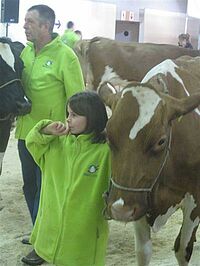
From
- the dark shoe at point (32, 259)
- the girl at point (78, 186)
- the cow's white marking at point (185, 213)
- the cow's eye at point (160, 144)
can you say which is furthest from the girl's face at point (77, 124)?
the dark shoe at point (32, 259)

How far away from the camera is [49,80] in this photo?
3238 millimetres

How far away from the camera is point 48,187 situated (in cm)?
252

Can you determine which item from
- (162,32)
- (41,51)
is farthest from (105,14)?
(41,51)

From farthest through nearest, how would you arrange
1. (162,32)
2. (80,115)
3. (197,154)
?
(162,32)
(197,154)
(80,115)

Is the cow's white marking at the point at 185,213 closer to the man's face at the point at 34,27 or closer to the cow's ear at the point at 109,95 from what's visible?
the cow's ear at the point at 109,95

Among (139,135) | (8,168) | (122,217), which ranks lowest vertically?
(8,168)

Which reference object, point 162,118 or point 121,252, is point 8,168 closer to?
point 121,252

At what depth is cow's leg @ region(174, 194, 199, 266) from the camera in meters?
2.88

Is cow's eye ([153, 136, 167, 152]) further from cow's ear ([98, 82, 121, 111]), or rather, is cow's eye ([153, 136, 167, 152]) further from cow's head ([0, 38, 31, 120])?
cow's head ([0, 38, 31, 120])

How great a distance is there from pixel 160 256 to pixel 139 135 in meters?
1.65

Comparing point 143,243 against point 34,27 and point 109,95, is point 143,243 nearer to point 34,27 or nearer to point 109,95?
point 109,95

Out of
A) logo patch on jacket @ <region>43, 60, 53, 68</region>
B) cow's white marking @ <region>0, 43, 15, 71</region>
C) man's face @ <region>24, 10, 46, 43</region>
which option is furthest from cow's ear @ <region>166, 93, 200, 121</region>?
cow's white marking @ <region>0, 43, 15, 71</region>

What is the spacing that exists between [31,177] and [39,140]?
1.07 meters

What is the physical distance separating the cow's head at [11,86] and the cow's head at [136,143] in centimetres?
116
